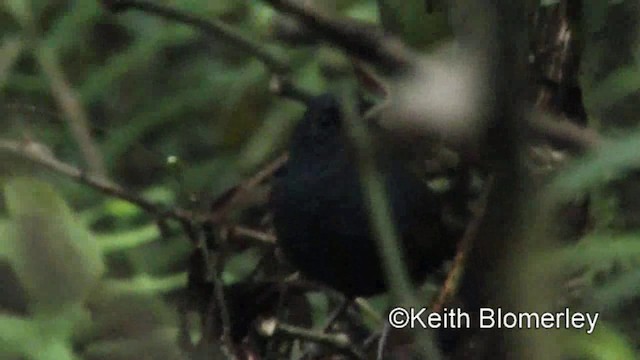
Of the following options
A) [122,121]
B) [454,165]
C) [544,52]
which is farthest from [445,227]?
[122,121]

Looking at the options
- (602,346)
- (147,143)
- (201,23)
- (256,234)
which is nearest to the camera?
(201,23)

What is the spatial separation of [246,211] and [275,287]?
94 mm

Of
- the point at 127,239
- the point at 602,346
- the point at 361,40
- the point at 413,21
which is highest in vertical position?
the point at 127,239

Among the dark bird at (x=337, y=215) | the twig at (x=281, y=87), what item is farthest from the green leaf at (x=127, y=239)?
the twig at (x=281, y=87)

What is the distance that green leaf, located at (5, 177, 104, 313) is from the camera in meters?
0.71

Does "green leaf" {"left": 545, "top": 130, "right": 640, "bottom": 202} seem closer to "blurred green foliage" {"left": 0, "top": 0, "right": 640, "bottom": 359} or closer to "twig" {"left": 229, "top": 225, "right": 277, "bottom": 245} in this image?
"blurred green foliage" {"left": 0, "top": 0, "right": 640, "bottom": 359}

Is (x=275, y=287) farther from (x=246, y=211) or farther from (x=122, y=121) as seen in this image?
(x=122, y=121)

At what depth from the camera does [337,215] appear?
94 centimetres

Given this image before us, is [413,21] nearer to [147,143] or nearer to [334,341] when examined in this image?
[334,341]

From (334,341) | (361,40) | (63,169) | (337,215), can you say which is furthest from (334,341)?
(361,40)

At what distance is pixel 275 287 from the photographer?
1034 mm

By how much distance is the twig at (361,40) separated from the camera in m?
0.35

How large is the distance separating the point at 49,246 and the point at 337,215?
0.30m

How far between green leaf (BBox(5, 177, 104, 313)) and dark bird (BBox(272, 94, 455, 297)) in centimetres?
22
